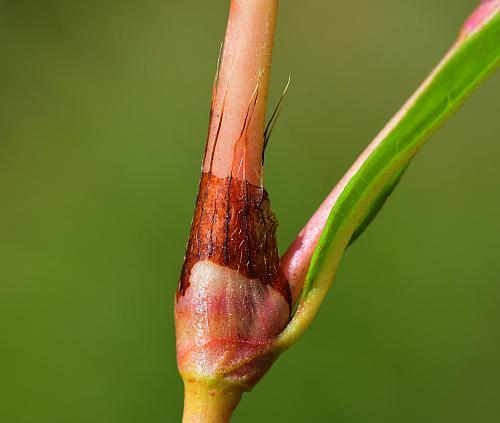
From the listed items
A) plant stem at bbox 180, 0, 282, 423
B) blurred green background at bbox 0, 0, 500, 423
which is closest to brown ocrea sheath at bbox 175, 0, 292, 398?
plant stem at bbox 180, 0, 282, 423

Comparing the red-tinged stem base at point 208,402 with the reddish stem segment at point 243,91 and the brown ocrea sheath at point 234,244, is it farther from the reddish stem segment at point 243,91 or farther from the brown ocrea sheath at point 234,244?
the reddish stem segment at point 243,91

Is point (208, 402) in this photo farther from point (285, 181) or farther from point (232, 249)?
point (285, 181)

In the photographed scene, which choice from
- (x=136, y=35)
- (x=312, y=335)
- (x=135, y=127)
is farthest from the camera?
(x=136, y=35)

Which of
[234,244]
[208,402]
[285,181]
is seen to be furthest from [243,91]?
[285,181]

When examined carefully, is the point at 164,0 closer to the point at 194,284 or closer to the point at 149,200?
the point at 149,200

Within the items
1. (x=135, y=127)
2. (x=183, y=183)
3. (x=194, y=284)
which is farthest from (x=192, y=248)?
(x=135, y=127)
